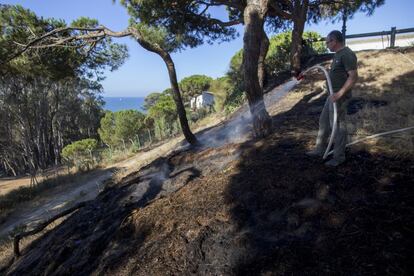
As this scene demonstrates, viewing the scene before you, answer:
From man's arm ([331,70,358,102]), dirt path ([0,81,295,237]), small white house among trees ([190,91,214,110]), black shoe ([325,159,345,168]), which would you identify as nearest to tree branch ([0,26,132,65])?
dirt path ([0,81,295,237])

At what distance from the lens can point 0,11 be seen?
855 centimetres

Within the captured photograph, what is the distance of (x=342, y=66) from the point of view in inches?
143

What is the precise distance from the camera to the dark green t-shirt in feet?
11.4

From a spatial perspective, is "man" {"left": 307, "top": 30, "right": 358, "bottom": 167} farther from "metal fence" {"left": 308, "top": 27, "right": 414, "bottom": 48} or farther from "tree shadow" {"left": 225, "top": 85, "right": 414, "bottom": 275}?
"metal fence" {"left": 308, "top": 27, "right": 414, "bottom": 48}

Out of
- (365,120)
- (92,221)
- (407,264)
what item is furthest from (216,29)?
(407,264)

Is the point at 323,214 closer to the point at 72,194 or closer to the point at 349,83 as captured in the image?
the point at 349,83

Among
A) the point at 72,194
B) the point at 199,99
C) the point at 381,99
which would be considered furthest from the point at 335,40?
the point at 199,99

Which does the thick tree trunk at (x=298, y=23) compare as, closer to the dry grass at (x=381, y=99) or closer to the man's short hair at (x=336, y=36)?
the dry grass at (x=381, y=99)

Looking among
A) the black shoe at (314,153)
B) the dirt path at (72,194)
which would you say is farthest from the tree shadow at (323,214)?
the dirt path at (72,194)

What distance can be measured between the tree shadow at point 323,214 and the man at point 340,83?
230mm

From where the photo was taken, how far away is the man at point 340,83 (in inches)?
137

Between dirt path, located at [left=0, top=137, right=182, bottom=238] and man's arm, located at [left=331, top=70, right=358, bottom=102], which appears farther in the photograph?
dirt path, located at [left=0, top=137, right=182, bottom=238]

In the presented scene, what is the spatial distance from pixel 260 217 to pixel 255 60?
3089mm

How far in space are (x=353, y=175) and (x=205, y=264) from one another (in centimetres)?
191
